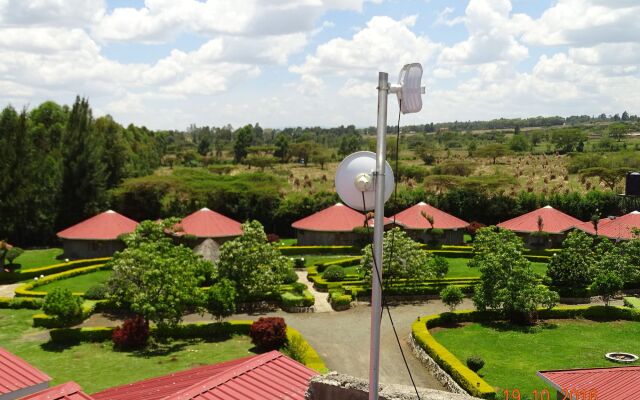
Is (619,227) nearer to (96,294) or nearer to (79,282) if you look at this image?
(96,294)

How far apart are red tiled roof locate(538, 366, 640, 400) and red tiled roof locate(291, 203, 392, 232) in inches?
1257

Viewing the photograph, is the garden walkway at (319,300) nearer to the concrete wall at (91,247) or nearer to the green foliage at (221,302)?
the green foliage at (221,302)

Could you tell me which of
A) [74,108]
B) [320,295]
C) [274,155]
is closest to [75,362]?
[320,295]

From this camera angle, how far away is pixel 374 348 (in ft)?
23.6

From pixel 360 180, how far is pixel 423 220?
43230mm

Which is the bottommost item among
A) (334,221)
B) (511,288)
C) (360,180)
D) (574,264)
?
(511,288)

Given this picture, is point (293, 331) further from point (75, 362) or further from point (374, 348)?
point (374, 348)

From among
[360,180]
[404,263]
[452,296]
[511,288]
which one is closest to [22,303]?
[404,263]

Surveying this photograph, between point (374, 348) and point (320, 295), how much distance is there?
94.5ft

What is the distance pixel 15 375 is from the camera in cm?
1502

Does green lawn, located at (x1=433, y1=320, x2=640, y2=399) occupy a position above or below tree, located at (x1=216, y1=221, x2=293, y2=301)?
below

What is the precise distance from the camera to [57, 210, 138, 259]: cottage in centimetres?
4490

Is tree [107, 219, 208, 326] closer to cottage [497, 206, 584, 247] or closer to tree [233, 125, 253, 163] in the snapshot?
cottage [497, 206, 584, 247]

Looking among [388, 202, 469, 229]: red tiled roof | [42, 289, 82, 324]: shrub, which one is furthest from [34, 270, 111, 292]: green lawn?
[388, 202, 469, 229]: red tiled roof
